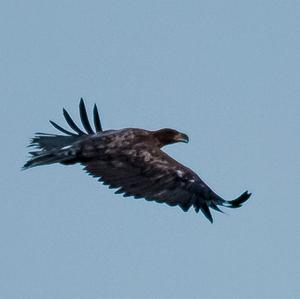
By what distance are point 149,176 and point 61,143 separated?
2.30 m

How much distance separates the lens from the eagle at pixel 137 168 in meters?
22.1

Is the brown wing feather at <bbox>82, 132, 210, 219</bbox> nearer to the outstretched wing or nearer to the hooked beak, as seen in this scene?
the outstretched wing

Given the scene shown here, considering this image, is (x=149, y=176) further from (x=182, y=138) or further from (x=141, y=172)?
(x=182, y=138)

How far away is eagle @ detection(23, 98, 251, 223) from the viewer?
2214 centimetres

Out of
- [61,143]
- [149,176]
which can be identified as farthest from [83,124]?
[149,176]

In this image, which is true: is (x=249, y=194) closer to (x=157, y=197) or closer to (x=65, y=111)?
(x=157, y=197)

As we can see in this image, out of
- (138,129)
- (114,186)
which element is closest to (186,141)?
(138,129)

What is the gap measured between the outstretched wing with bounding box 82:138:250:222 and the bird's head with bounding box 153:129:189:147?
109 centimetres

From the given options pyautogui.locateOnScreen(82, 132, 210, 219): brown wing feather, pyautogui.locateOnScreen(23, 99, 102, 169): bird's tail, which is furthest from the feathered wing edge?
pyautogui.locateOnScreen(82, 132, 210, 219): brown wing feather

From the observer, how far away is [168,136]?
79.8 feet

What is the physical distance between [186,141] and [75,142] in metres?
2.10

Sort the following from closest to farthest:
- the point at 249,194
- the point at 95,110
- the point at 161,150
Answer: the point at 249,194 → the point at 161,150 → the point at 95,110

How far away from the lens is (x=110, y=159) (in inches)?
887

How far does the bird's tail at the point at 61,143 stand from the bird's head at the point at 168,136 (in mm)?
1071
